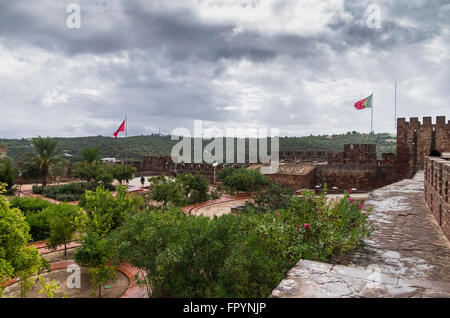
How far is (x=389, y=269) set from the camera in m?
3.40

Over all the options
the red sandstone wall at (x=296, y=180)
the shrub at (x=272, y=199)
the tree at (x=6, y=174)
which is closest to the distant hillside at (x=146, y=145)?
the red sandstone wall at (x=296, y=180)

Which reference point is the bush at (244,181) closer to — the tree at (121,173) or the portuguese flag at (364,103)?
the tree at (121,173)

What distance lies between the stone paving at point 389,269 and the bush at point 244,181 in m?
13.2

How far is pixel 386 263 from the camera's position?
11.8ft

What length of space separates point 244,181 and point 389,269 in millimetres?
15510

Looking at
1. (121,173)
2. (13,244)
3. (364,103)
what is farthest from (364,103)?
(13,244)

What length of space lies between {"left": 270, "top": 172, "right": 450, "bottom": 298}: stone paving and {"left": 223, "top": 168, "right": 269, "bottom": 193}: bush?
43.4 ft

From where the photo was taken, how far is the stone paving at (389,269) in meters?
2.67

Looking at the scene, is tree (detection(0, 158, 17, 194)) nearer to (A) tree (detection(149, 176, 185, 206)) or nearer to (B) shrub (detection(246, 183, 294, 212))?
(A) tree (detection(149, 176, 185, 206))

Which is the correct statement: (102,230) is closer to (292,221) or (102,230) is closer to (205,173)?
(292,221)

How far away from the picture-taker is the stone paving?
8.75ft

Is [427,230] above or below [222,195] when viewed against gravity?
above
